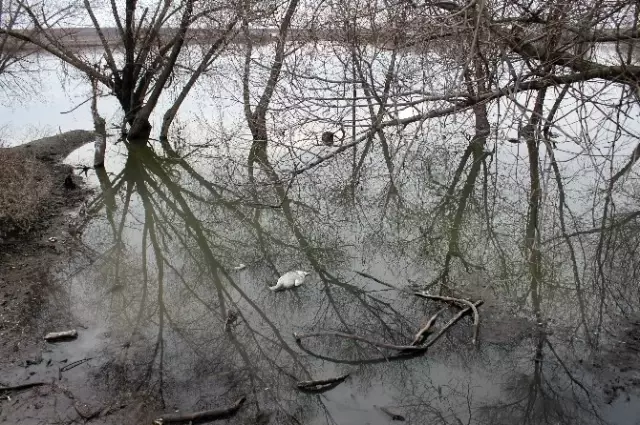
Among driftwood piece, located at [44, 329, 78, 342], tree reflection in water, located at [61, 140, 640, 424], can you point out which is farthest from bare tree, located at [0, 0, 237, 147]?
driftwood piece, located at [44, 329, 78, 342]

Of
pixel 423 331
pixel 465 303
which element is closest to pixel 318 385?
pixel 423 331

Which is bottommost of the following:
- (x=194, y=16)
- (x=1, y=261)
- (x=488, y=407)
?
(x=488, y=407)

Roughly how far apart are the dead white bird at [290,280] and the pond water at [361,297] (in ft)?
0.34

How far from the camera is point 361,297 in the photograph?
19.6 feet

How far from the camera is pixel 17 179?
915cm

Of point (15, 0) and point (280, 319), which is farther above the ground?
point (15, 0)

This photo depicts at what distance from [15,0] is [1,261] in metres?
8.15

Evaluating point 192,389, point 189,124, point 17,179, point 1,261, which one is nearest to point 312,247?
point 192,389

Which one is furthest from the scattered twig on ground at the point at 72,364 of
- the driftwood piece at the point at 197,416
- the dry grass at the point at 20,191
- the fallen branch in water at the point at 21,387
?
the dry grass at the point at 20,191

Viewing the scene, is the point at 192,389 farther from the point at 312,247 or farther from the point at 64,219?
the point at 64,219

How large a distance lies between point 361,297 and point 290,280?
824 millimetres

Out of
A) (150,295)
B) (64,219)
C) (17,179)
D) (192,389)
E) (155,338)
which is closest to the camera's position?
(192,389)

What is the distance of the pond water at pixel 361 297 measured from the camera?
4.44 metres

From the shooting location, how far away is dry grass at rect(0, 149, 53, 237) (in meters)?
7.79
